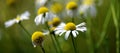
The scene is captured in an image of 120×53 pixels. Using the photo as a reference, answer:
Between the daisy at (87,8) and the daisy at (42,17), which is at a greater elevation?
the daisy at (42,17)

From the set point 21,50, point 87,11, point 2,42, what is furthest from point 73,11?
point 2,42

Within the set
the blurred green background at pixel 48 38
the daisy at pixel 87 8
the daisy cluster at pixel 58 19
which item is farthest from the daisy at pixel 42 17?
the blurred green background at pixel 48 38

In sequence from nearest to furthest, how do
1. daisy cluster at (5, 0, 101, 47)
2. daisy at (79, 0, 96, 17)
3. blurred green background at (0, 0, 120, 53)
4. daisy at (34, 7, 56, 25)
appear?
1. daisy cluster at (5, 0, 101, 47)
2. daisy at (34, 7, 56, 25)
3. daisy at (79, 0, 96, 17)
4. blurred green background at (0, 0, 120, 53)

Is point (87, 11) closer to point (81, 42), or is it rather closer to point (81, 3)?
point (81, 3)

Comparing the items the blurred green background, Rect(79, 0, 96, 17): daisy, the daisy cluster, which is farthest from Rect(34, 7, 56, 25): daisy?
the blurred green background

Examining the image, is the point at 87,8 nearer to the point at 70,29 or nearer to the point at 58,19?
the point at 58,19

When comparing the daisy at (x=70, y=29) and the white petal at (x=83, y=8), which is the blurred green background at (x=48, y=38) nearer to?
the white petal at (x=83, y=8)

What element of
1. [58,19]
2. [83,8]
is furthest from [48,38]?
[58,19]

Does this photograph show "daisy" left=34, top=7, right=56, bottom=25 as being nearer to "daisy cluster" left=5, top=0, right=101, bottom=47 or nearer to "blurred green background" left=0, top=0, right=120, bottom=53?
"daisy cluster" left=5, top=0, right=101, bottom=47
